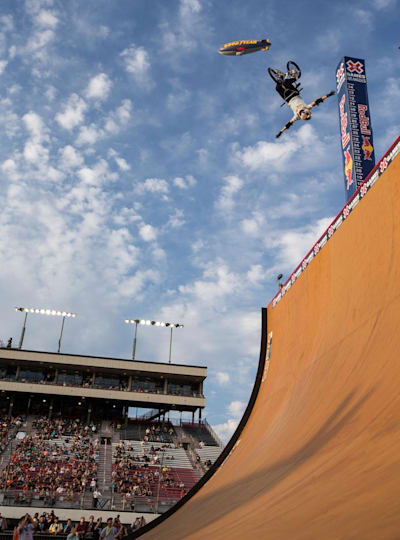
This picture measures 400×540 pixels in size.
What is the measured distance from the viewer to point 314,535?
360 cm

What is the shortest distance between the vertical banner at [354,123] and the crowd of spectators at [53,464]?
17.7m

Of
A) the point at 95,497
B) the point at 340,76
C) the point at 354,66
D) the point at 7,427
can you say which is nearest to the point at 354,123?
the point at 340,76

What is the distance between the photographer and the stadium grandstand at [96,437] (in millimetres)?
20297

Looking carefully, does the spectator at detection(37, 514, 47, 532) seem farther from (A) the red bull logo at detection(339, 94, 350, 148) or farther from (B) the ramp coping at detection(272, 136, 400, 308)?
(A) the red bull logo at detection(339, 94, 350, 148)

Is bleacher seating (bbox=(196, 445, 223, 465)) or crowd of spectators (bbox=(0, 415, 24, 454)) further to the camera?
bleacher seating (bbox=(196, 445, 223, 465))

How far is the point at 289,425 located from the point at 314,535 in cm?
478

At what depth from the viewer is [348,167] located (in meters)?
17.6

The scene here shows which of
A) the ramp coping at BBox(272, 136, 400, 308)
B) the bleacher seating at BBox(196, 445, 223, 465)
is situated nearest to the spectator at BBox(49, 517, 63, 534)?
the ramp coping at BBox(272, 136, 400, 308)

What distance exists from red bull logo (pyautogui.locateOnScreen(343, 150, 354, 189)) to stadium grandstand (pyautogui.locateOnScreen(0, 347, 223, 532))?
15583 mm

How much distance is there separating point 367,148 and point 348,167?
1.01 meters

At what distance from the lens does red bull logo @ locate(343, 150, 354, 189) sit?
1727 centimetres

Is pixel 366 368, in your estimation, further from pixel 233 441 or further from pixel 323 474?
pixel 233 441

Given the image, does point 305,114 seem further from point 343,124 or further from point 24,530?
point 24,530

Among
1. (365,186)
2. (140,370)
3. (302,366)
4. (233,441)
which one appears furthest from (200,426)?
(365,186)
